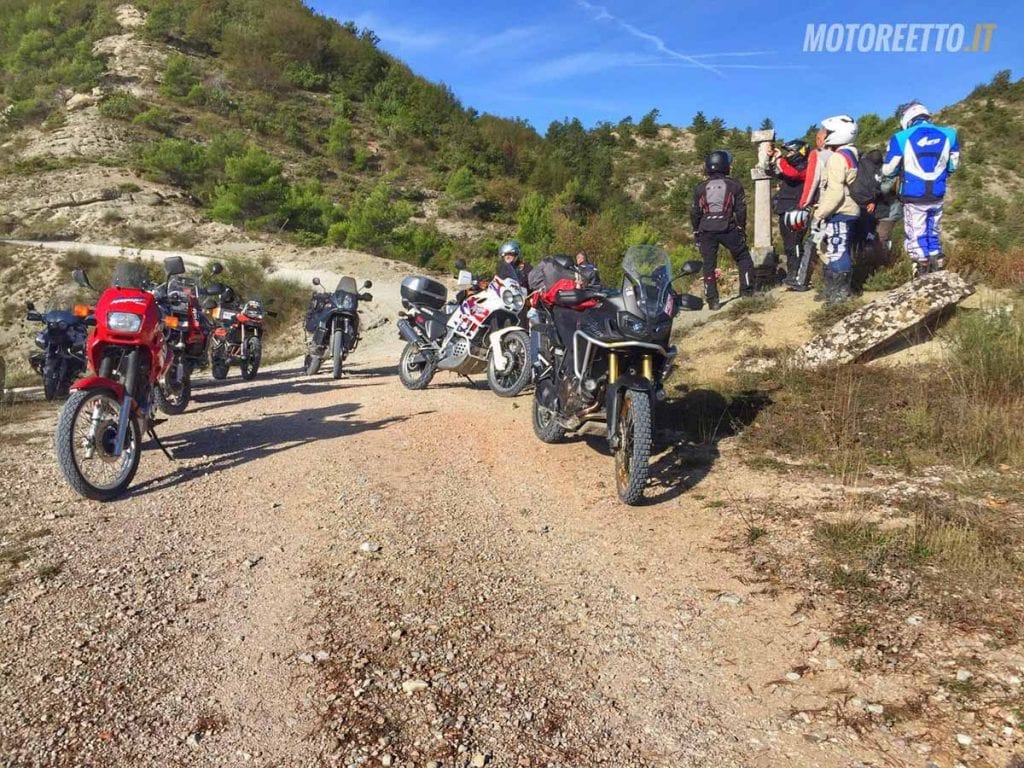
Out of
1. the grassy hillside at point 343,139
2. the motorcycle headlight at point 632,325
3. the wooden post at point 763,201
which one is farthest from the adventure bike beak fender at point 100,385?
the grassy hillside at point 343,139

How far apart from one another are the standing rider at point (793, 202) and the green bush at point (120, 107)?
1550 inches

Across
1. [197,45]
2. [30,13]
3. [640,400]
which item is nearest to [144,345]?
[640,400]

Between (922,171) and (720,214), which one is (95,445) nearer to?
(720,214)

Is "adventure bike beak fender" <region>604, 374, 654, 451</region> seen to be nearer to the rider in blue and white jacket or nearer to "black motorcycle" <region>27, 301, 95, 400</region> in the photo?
the rider in blue and white jacket

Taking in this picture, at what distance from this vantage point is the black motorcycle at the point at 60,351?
311 inches

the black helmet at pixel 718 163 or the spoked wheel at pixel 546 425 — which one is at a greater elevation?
the black helmet at pixel 718 163

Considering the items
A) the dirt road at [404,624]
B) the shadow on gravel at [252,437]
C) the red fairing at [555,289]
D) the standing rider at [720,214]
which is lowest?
the dirt road at [404,624]

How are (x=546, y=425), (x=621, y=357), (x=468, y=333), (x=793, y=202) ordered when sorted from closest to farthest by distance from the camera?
1. (x=621, y=357)
2. (x=546, y=425)
3. (x=468, y=333)
4. (x=793, y=202)

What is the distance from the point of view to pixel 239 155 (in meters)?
33.3

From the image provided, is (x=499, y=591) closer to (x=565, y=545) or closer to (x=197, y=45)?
(x=565, y=545)

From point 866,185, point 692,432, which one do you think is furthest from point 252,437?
point 866,185

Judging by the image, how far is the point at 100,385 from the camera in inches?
178

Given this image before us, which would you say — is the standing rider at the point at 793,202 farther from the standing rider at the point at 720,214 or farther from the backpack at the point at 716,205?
the backpack at the point at 716,205

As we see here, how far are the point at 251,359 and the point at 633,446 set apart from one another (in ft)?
26.5
